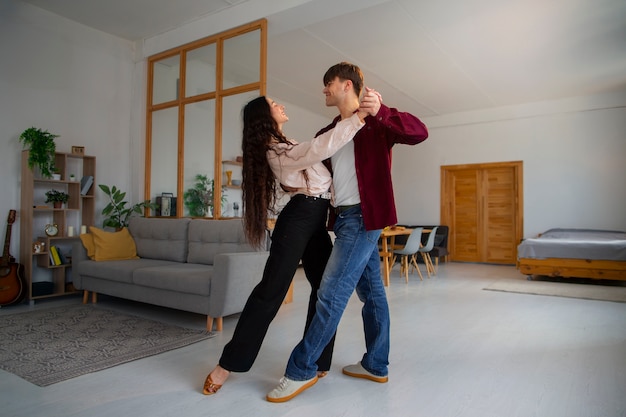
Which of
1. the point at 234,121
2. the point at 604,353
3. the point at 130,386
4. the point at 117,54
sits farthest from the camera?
the point at 117,54

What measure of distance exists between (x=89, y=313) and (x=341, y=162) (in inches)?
121

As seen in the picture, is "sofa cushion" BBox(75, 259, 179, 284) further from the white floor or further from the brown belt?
the brown belt

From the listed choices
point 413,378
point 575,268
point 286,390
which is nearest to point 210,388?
point 286,390

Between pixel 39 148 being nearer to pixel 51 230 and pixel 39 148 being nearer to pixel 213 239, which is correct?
pixel 51 230

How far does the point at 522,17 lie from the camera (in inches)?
187

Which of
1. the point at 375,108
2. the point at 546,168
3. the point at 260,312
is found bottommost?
the point at 260,312

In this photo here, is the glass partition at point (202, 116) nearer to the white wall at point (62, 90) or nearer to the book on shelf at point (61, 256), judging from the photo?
the white wall at point (62, 90)

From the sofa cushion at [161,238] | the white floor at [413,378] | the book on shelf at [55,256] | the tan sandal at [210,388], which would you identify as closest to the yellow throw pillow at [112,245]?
the sofa cushion at [161,238]

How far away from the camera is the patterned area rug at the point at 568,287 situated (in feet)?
16.4

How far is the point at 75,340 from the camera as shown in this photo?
3.01 meters

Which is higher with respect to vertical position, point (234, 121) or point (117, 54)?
point (117, 54)

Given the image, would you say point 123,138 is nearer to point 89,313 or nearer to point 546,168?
point 89,313

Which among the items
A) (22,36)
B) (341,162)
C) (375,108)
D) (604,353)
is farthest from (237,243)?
(22,36)

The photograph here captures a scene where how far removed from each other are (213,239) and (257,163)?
236 cm
